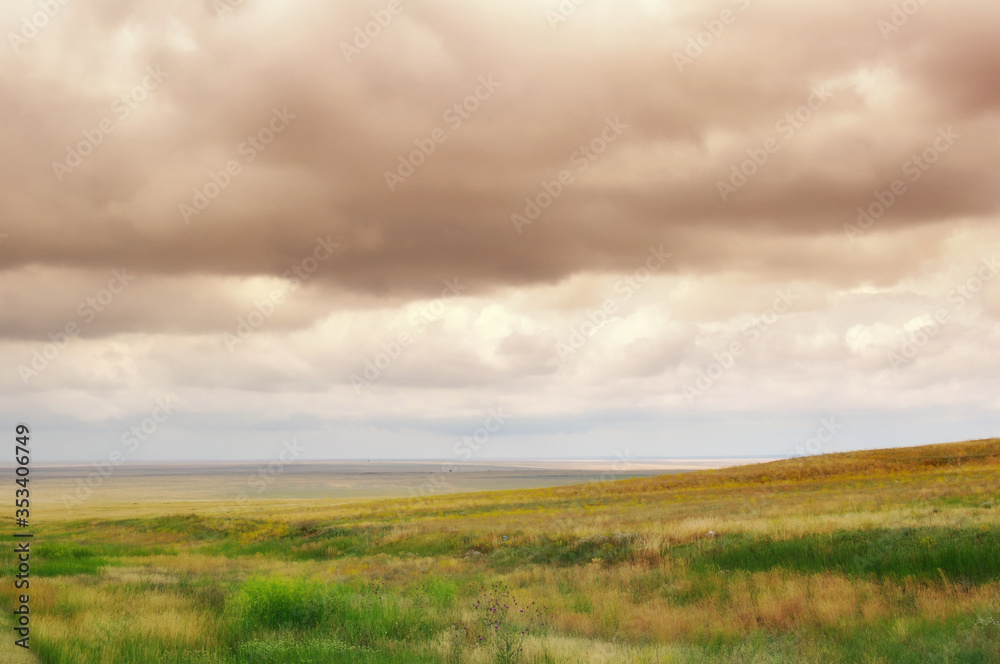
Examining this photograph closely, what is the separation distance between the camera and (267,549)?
131 feet

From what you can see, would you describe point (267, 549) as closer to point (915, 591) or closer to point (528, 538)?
point (528, 538)

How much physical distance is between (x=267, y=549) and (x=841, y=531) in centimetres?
3310

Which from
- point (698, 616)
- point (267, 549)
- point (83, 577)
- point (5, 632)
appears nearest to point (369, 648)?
point (5, 632)

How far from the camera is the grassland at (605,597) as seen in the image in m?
9.70

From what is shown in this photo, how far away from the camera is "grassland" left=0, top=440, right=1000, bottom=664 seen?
9695 mm

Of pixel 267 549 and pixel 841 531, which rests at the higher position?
pixel 841 531

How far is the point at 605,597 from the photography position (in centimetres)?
1625

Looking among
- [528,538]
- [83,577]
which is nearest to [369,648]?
[83,577]

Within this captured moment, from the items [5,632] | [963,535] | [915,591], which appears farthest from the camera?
[963,535]

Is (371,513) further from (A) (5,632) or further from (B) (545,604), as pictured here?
(A) (5,632)

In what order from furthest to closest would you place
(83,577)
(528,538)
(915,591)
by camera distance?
(528,538)
(83,577)
(915,591)

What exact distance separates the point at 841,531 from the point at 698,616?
778cm

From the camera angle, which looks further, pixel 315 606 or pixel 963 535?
pixel 963 535

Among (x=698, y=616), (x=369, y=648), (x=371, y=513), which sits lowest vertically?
(x=371, y=513)
